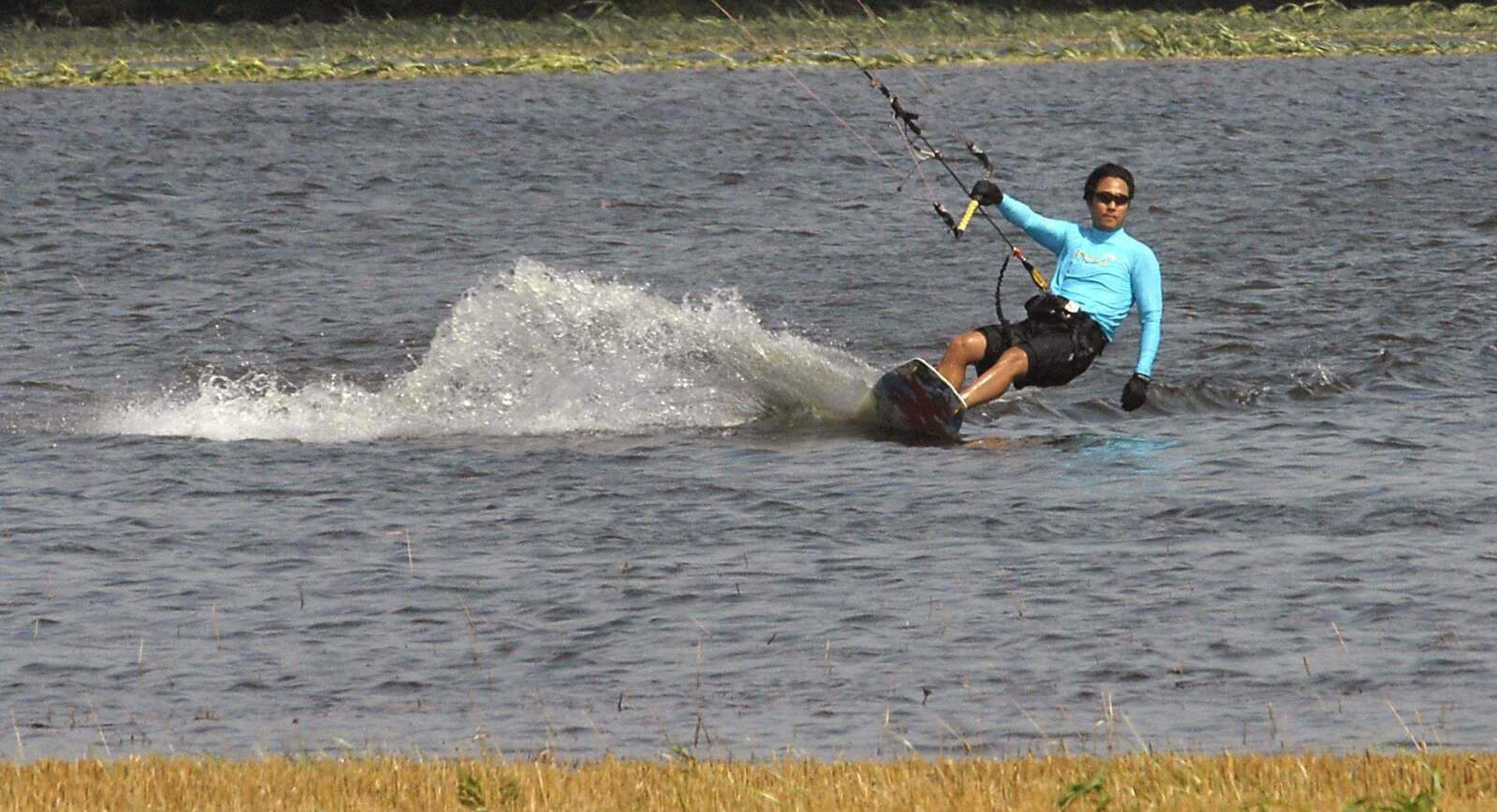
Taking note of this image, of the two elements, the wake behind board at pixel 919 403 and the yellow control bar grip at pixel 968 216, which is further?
the wake behind board at pixel 919 403

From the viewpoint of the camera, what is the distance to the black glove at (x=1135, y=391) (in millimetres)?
14648

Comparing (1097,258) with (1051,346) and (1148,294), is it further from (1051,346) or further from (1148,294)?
(1051,346)

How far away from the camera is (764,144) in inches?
1515

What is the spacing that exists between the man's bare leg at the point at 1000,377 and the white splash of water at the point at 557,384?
5.38 ft

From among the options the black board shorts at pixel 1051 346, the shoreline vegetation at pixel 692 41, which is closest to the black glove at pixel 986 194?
the black board shorts at pixel 1051 346

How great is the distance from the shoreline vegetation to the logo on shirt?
37.7 meters

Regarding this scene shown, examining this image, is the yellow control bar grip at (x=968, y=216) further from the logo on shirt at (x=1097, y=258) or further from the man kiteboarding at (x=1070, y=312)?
the logo on shirt at (x=1097, y=258)

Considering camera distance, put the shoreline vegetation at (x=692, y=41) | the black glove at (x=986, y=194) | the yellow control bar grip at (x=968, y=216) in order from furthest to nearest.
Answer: the shoreline vegetation at (x=692, y=41), the yellow control bar grip at (x=968, y=216), the black glove at (x=986, y=194)

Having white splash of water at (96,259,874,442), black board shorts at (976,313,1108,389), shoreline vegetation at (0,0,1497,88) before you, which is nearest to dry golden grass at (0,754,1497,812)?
black board shorts at (976,313,1108,389)

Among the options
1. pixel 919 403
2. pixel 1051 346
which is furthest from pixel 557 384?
pixel 1051 346

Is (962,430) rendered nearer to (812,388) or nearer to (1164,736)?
(812,388)

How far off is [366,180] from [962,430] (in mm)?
19880

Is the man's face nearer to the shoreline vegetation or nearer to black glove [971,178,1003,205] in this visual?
black glove [971,178,1003,205]

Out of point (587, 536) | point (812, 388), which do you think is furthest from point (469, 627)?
point (812, 388)
